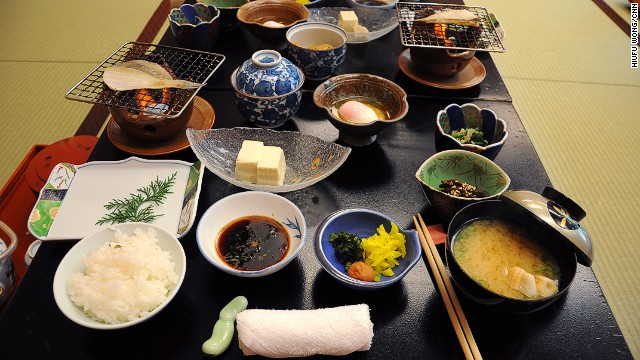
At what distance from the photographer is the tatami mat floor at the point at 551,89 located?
267 centimetres

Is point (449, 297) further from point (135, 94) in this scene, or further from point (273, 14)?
point (273, 14)

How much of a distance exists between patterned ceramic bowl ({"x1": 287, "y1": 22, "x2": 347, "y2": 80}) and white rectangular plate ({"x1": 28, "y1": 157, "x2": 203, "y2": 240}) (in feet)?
2.70

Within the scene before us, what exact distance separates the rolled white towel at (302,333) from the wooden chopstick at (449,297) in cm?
27

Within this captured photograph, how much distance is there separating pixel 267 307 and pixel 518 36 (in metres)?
4.18

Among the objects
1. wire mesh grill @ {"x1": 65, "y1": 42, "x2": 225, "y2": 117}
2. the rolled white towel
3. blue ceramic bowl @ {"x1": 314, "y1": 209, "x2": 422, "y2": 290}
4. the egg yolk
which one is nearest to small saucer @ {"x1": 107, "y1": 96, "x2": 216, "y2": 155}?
wire mesh grill @ {"x1": 65, "y1": 42, "x2": 225, "y2": 117}

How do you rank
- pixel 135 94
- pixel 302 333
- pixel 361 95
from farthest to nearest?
pixel 361 95 → pixel 135 94 → pixel 302 333

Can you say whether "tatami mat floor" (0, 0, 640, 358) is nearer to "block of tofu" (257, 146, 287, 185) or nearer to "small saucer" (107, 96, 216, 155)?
"small saucer" (107, 96, 216, 155)

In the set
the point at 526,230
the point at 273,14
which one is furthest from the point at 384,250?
the point at 273,14

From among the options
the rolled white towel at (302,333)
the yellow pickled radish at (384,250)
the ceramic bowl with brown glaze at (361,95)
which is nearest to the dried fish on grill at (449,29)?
the ceramic bowl with brown glaze at (361,95)

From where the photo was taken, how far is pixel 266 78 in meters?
1.79

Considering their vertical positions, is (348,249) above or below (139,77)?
below

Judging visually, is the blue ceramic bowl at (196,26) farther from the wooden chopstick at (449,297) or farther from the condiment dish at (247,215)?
the wooden chopstick at (449,297)

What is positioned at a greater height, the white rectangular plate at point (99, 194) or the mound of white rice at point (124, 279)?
the mound of white rice at point (124, 279)

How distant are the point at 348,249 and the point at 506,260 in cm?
51
